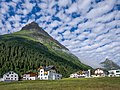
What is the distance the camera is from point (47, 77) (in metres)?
196
